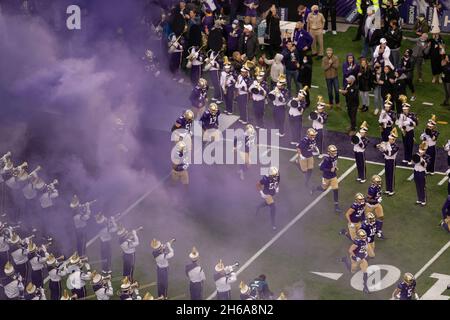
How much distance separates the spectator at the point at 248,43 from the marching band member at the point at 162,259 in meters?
9.81

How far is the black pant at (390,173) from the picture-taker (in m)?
34.6

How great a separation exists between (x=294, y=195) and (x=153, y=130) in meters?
4.79

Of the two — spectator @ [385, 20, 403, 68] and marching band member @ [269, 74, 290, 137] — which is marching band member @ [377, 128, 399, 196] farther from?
spectator @ [385, 20, 403, 68]

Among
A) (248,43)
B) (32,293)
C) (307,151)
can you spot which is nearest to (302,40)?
(248,43)

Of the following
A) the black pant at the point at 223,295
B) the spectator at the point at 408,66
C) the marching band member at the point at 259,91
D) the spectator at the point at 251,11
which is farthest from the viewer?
the spectator at the point at 251,11

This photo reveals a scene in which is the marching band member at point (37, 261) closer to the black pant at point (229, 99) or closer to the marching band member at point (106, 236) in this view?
the marching band member at point (106, 236)

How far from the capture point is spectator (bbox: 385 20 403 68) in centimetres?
3947

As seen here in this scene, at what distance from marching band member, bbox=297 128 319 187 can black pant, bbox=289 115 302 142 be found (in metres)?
1.63

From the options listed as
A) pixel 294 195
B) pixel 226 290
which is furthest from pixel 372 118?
pixel 226 290

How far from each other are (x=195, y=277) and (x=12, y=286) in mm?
3970

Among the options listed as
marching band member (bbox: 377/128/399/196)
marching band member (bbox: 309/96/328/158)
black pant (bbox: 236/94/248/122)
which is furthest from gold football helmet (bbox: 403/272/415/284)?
black pant (bbox: 236/94/248/122)

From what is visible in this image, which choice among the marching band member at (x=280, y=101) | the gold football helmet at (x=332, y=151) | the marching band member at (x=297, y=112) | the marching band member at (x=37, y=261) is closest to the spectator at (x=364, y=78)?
the marching band member at (x=297, y=112)

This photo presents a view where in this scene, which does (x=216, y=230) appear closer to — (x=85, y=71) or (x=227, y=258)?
(x=227, y=258)

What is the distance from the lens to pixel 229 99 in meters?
38.4
